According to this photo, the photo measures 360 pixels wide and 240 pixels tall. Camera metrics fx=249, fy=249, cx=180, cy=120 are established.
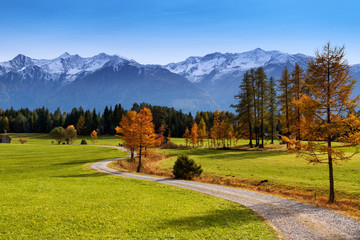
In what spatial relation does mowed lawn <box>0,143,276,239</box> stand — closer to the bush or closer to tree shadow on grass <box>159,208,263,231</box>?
tree shadow on grass <box>159,208,263,231</box>

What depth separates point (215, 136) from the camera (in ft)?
290

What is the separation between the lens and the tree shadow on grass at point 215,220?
13.2 metres

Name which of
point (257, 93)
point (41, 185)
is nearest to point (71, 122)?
point (257, 93)

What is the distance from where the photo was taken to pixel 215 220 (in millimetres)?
14117

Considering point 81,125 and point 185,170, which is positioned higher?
point 81,125

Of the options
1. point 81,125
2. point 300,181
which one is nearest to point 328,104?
point 300,181

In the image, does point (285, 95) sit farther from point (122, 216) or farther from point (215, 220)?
point (122, 216)

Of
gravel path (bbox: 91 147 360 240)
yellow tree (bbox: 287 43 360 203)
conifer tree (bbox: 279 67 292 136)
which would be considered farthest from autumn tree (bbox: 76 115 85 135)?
yellow tree (bbox: 287 43 360 203)

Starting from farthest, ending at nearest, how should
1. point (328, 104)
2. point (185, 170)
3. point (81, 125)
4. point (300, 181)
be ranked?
point (81, 125) < point (185, 170) < point (300, 181) < point (328, 104)

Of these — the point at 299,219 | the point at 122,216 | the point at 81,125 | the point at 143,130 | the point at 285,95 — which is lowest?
the point at 299,219

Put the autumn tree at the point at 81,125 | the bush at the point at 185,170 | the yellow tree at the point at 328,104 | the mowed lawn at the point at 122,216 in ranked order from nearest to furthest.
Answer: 1. the mowed lawn at the point at 122,216
2. the yellow tree at the point at 328,104
3. the bush at the point at 185,170
4. the autumn tree at the point at 81,125

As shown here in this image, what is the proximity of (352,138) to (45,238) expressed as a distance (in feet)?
66.8

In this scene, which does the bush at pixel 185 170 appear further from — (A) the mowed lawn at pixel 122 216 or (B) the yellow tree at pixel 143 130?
(B) the yellow tree at pixel 143 130

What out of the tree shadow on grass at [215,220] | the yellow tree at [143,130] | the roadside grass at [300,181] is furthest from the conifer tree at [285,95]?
the tree shadow on grass at [215,220]
